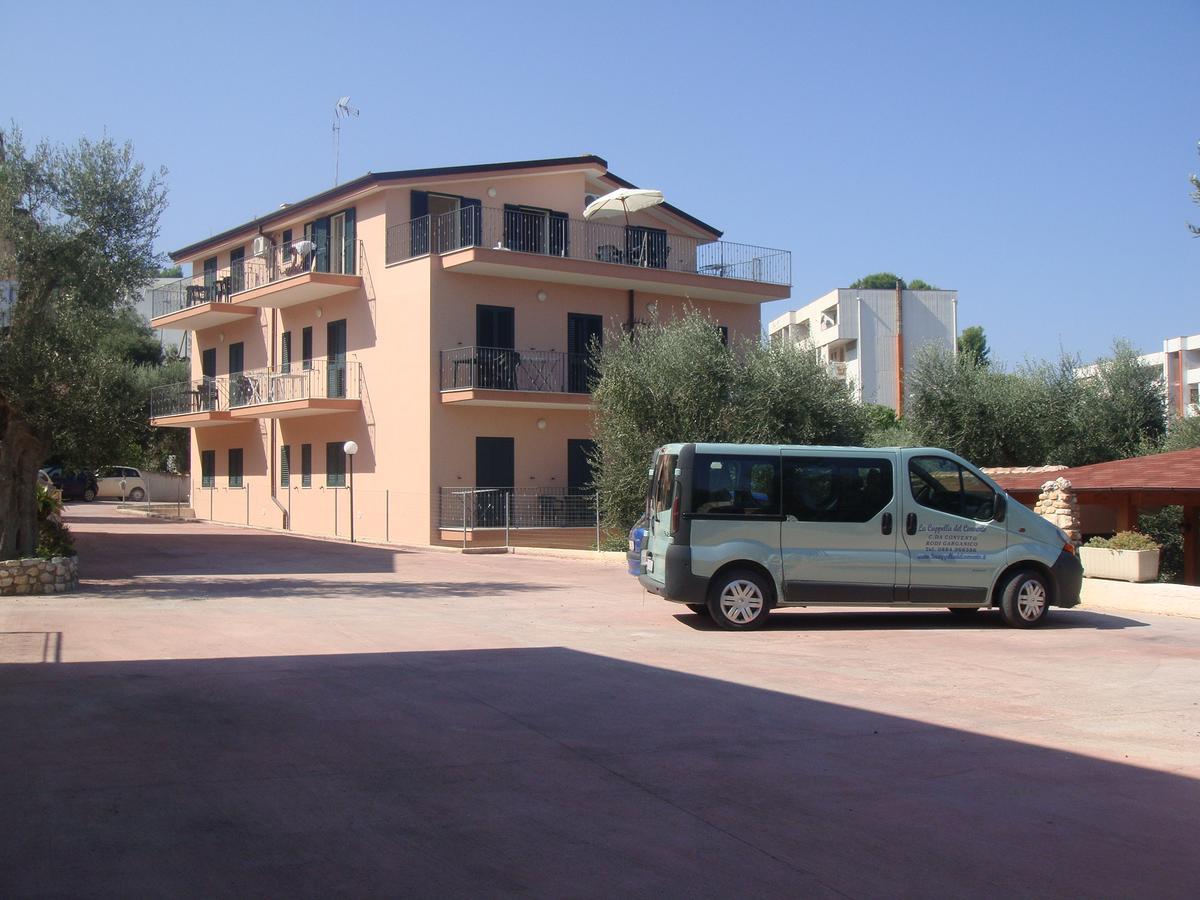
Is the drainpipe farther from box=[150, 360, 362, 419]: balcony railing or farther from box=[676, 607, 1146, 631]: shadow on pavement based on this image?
box=[676, 607, 1146, 631]: shadow on pavement

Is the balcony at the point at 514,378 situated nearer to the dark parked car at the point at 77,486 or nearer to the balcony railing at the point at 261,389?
the balcony railing at the point at 261,389

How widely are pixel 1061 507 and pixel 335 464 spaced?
20099mm

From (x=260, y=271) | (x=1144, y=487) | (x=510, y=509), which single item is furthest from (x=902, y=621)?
(x=260, y=271)

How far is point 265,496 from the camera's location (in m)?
34.7

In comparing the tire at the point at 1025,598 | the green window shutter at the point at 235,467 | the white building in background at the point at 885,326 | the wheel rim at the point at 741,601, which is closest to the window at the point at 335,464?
the green window shutter at the point at 235,467

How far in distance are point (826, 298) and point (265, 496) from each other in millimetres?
45311

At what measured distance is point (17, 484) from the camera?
644 inches

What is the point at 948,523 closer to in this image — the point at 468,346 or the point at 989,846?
the point at 989,846

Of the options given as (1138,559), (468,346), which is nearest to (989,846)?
(1138,559)

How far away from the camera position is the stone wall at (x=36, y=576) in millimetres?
15492

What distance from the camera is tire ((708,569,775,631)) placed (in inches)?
498

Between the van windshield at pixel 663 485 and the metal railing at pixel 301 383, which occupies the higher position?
the metal railing at pixel 301 383

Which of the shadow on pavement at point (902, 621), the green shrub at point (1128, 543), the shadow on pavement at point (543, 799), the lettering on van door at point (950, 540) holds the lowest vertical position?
the shadow on pavement at point (902, 621)

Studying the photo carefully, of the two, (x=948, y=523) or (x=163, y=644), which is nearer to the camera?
(x=163, y=644)
